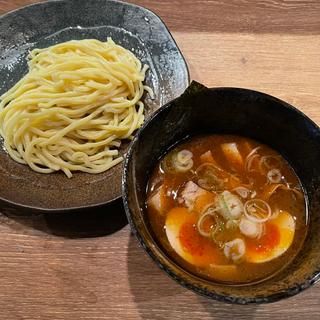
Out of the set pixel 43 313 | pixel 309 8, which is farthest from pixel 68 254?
pixel 309 8

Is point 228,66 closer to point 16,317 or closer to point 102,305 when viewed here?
point 102,305

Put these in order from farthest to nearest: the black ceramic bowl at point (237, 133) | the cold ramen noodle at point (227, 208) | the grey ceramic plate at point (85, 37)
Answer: the grey ceramic plate at point (85, 37), the cold ramen noodle at point (227, 208), the black ceramic bowl at point (237, 133)

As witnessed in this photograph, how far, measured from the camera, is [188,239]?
4.78 ft

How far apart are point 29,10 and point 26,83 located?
390mm

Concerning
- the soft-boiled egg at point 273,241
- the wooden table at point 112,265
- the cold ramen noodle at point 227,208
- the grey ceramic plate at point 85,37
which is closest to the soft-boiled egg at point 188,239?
the cold ramen noodle at point 227,208

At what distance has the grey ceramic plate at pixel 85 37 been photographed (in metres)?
1.88

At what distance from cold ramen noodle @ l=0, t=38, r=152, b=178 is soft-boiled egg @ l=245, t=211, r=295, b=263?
69 cm

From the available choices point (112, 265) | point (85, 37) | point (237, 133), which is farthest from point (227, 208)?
point (85, 37)

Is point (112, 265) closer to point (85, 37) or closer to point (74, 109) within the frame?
point (74, 109)

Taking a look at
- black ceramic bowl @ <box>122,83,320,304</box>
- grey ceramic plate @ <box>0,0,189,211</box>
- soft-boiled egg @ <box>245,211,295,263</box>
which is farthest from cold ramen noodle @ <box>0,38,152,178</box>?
soft-boiled egg @ <box>245,211,295,263</box>

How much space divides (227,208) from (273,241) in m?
0.17

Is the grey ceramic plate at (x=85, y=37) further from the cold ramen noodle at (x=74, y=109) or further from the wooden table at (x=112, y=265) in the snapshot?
the wooden table at (x=112, y=265)

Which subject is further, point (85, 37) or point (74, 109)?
point (85, 37)

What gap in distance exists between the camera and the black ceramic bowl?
52.3 inches
